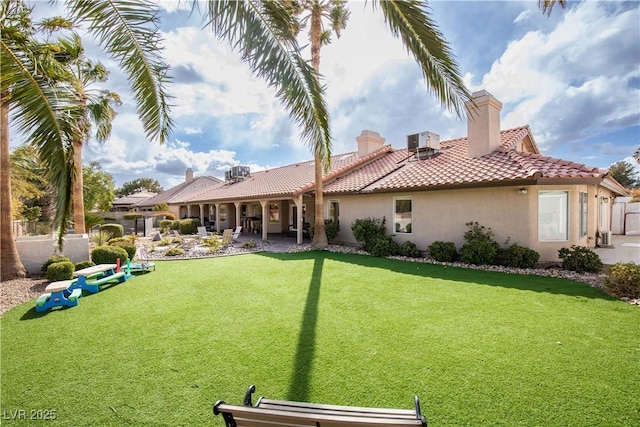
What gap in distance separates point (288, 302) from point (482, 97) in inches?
486

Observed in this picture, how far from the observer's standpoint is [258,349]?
454cm

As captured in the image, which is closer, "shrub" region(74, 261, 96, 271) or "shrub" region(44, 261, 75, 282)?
"shrub" region(44, 261, 75, 282)

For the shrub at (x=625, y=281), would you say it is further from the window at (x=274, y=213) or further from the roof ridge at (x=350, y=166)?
the window at (x=274, y=213)

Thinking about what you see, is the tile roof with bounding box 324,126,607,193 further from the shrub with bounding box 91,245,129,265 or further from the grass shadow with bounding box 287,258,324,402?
the shrub with bounding box 91,245,129,265

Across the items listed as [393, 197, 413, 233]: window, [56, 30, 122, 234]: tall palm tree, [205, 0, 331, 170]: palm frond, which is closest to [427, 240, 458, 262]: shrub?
[393, 197, 413, 233]: window

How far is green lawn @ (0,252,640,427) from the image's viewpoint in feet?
10.6

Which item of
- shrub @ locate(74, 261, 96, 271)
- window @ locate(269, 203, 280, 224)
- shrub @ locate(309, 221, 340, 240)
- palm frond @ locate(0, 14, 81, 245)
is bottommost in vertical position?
shrub @ locate(74, 261, 96, 271)

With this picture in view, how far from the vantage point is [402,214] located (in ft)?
45.5

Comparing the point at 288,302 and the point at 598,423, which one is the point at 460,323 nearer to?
the point at 598,423

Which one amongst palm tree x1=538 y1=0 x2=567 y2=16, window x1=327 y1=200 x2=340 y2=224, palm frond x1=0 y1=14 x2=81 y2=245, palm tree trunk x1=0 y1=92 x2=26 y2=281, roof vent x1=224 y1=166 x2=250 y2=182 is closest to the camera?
palm frond x1=0 y1=14 x2=81 y2=245

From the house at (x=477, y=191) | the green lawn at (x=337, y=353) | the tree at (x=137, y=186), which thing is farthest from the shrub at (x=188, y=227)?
the tree at (x=137, y=186)

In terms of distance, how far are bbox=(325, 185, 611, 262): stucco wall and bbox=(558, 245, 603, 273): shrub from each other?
0.68 metres

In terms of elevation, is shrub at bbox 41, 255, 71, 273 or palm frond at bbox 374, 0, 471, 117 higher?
palm frond at bbox 374, 0, 471, 117

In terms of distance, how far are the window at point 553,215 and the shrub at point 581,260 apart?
0.84 meters
